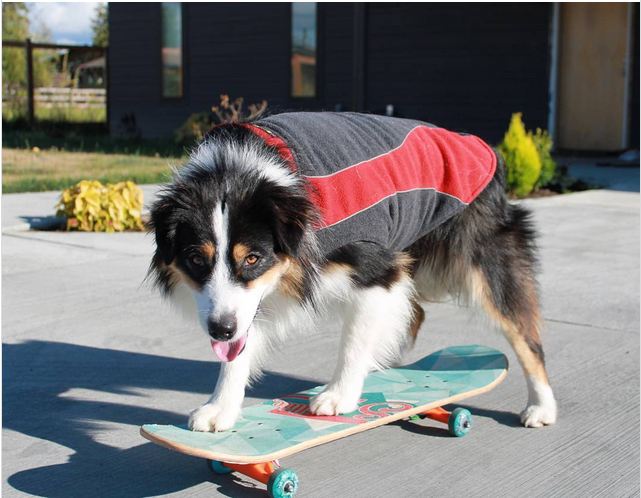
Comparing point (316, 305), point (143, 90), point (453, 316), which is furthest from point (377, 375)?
point (143, 90)

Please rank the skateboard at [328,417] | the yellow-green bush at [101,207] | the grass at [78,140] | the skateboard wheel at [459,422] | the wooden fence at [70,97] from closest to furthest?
the skateboard at [328,417] → the skateboard wheel at [459,422] → the yellow-green bush at [101,207] → the grass at [78,140] → the wooden fence at [70,97]

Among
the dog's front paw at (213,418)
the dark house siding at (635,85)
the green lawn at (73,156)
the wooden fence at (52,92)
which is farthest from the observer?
the wooden fence at (52,92)

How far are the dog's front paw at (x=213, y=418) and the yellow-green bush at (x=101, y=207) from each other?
598cm

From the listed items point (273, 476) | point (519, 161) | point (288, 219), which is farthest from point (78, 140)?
point (273, 476)

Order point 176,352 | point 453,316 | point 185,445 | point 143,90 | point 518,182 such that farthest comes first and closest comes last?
point 143,90 < point 518,182 < point 453,316 < point 176,352 < point 185,445

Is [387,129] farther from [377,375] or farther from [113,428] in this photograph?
[113,428]

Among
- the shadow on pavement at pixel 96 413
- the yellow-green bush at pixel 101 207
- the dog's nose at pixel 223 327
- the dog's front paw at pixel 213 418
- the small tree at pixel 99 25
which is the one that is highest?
the small tree at pixel 99 25

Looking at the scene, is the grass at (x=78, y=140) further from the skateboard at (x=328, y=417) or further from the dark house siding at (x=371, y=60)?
the skateboard at (x=328, y=417)

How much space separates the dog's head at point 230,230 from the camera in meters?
3.27

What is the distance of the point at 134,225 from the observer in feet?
31.3

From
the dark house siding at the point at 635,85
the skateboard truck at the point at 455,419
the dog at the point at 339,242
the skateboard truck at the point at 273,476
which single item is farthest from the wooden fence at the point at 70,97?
the skateboard truck at the point at 273,476

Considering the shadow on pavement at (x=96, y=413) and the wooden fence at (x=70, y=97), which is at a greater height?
the wooden fence at (x=70, y=97)

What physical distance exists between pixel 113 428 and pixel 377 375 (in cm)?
138

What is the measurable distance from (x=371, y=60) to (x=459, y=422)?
636 inches
